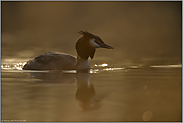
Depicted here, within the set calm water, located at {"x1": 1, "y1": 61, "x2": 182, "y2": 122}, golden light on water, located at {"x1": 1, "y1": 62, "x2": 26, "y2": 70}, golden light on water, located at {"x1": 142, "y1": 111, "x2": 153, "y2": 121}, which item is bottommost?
golden light on water, located at {"x1": 142, "y1": 111, "x2": 153, "y2": 121}

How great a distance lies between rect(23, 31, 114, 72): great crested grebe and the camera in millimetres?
8867

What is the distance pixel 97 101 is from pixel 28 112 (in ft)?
3.73

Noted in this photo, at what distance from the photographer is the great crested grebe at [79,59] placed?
8.87m

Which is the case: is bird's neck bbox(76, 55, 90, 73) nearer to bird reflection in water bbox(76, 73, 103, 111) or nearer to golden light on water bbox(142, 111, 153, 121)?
bird reflection in water bbox(76, 73, 103, 111)

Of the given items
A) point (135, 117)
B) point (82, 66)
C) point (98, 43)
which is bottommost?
point (135, 117)

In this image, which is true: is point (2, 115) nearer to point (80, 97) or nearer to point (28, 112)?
point (28, 112)

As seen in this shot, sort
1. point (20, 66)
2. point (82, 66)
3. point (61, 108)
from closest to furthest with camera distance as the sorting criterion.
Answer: point (61, 108) → point (82, 66) → point (20, 66)

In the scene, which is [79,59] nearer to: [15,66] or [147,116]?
[15,66]

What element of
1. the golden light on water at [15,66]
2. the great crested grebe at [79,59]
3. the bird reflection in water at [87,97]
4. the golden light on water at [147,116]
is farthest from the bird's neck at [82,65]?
the golden light on water at [147,116]

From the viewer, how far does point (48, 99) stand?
13.6 feet

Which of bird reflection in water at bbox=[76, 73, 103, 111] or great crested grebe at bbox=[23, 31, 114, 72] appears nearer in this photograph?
bird reflection in water at bbox=[76, 73, 103, 111]

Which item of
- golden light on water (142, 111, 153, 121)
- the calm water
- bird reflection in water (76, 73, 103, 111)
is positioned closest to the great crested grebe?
the calm water

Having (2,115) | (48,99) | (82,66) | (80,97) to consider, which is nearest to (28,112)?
(2,115)

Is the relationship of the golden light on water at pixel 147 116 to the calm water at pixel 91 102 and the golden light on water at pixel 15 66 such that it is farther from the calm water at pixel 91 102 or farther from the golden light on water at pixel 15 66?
the golden light on water at pixel 15 66
